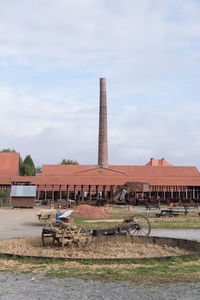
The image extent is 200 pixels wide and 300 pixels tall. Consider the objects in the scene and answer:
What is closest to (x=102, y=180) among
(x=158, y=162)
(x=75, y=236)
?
(x=158, y=162)

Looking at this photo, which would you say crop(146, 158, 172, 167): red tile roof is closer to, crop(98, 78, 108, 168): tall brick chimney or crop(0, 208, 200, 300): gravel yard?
crop(98, 78, 108, 168): tall brick chimney

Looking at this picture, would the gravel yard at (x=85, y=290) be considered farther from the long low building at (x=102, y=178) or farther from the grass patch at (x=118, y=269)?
the long low building at (x=102, y=178)

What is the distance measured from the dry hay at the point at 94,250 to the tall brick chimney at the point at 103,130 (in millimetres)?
46287

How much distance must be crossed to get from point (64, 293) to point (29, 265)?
263cm

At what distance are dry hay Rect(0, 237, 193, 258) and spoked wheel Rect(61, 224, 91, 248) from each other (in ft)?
0.73

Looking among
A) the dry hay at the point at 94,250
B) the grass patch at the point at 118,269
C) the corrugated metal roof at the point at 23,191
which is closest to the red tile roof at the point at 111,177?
the corrugated metal roof at the point at 23,191

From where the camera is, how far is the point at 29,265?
8.98 metres

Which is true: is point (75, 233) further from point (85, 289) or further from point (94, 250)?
point (85, 289)

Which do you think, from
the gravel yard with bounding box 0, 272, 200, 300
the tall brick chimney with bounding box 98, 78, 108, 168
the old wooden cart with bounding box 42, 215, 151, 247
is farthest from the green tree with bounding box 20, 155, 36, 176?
the gravel yard with bounding box 0, 272, 200, 300

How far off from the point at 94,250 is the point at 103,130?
47827 millimetres

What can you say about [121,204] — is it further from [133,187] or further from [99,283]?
[99,283]

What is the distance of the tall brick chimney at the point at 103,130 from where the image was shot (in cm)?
5888

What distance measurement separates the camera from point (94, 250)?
11531 millimetres

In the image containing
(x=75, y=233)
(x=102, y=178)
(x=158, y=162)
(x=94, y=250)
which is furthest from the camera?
(x=158, y=162)
